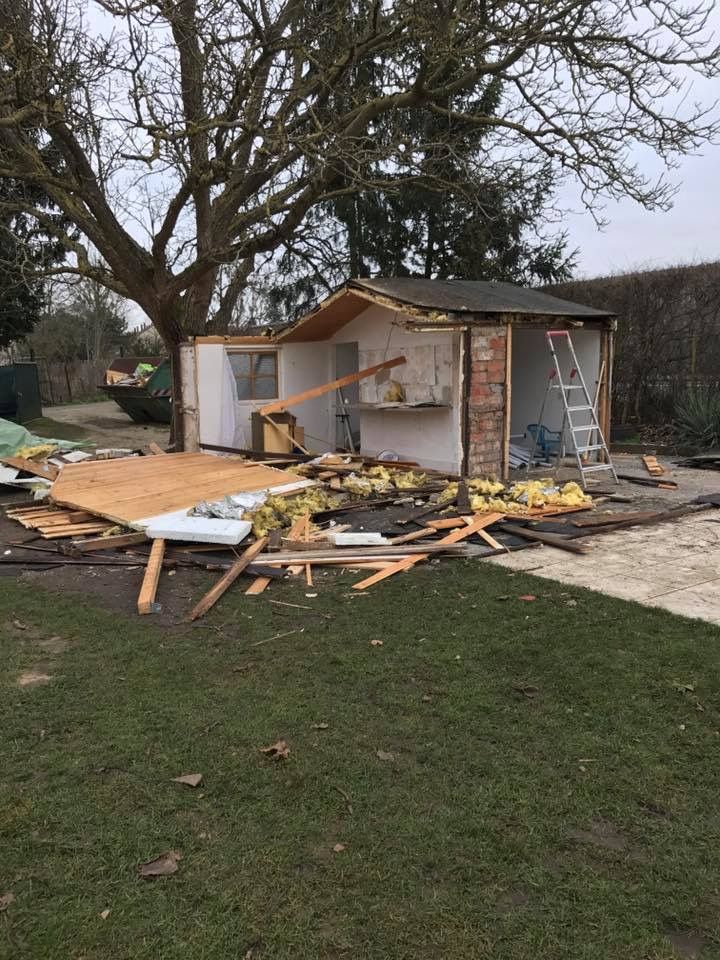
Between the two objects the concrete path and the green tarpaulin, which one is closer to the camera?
the concrete path

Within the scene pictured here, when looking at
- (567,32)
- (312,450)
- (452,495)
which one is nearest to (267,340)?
(312,450)

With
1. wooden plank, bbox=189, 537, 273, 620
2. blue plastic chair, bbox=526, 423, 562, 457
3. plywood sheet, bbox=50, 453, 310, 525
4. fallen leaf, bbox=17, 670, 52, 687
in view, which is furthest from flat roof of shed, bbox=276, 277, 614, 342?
fallen leaf, bbox=17, 670, 52, 687

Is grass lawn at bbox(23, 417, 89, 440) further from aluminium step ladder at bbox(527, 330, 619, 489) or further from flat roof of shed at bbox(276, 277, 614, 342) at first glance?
aluminium step ladder at bbox(527, 330, 619, 489)

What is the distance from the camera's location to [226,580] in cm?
618

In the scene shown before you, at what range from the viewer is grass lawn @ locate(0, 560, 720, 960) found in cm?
235

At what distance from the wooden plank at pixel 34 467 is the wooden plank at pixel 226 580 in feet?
18.0

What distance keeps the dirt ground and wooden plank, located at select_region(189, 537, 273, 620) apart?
35.1 feet

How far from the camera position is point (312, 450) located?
13.5m

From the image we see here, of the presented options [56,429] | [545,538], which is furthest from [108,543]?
[56,429]

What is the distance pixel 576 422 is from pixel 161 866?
11796 mm

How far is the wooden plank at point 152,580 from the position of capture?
571cm

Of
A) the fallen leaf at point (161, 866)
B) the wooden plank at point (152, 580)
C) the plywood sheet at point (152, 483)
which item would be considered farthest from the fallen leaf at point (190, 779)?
the plywood sheet at point (152, 483)

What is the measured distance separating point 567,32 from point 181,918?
582 inches

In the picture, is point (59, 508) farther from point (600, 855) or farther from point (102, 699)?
point (600, 855)
